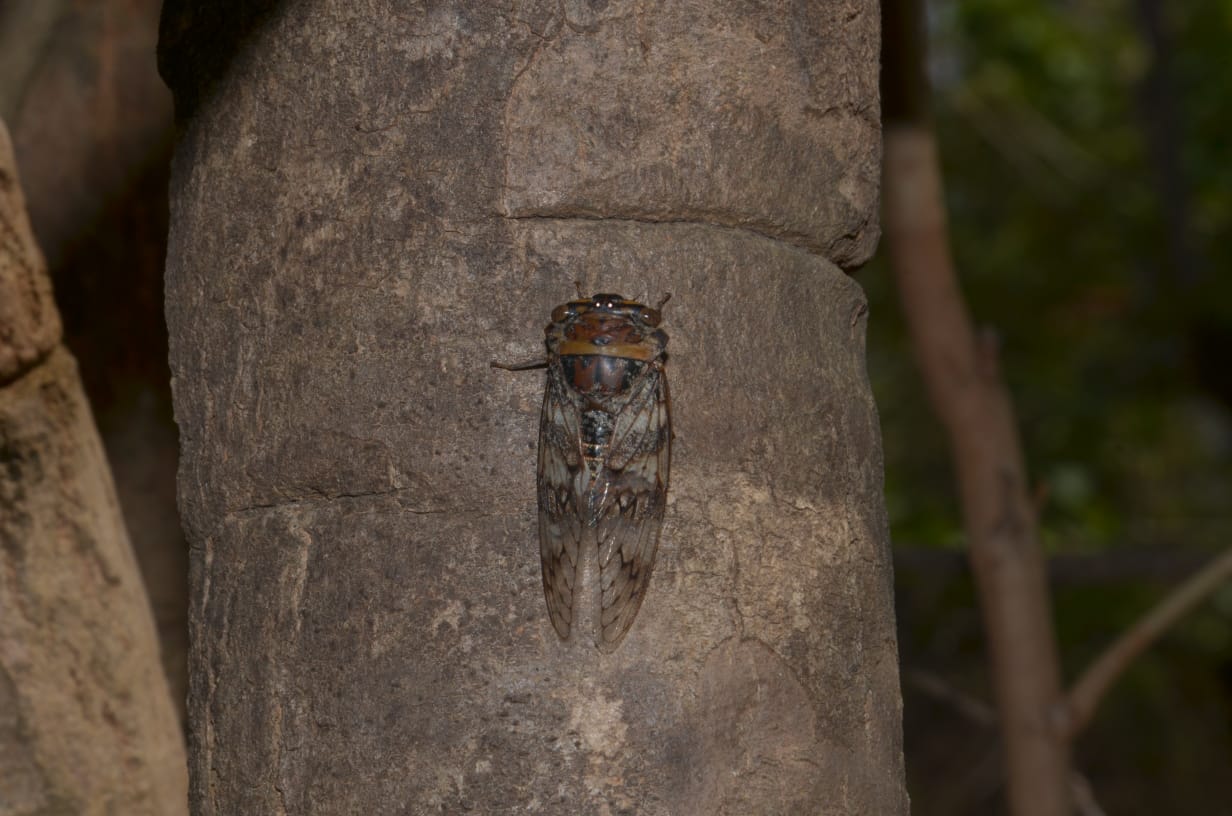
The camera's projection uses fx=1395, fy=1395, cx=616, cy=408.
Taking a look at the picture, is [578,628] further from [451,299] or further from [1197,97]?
[1197,97]

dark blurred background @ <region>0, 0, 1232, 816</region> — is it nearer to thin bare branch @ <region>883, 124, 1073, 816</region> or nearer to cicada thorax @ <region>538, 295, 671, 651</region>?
thin bare branch @ <region>883, 124, 1073, 816</region>

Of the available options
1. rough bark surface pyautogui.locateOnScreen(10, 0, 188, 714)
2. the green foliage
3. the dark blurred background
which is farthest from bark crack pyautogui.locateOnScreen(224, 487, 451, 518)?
the green foliage

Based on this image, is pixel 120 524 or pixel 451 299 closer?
pixel 451 299

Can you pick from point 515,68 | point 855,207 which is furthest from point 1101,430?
point 515,68

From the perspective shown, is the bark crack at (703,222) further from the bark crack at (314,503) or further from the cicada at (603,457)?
the bark crack at (314,503)

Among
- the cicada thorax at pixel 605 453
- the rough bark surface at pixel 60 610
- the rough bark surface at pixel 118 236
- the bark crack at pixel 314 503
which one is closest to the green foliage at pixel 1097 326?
the rough bark surface at pixel 118 236

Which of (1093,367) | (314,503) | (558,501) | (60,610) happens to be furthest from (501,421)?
(1093,367)

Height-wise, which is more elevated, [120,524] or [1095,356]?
[1095,356]
